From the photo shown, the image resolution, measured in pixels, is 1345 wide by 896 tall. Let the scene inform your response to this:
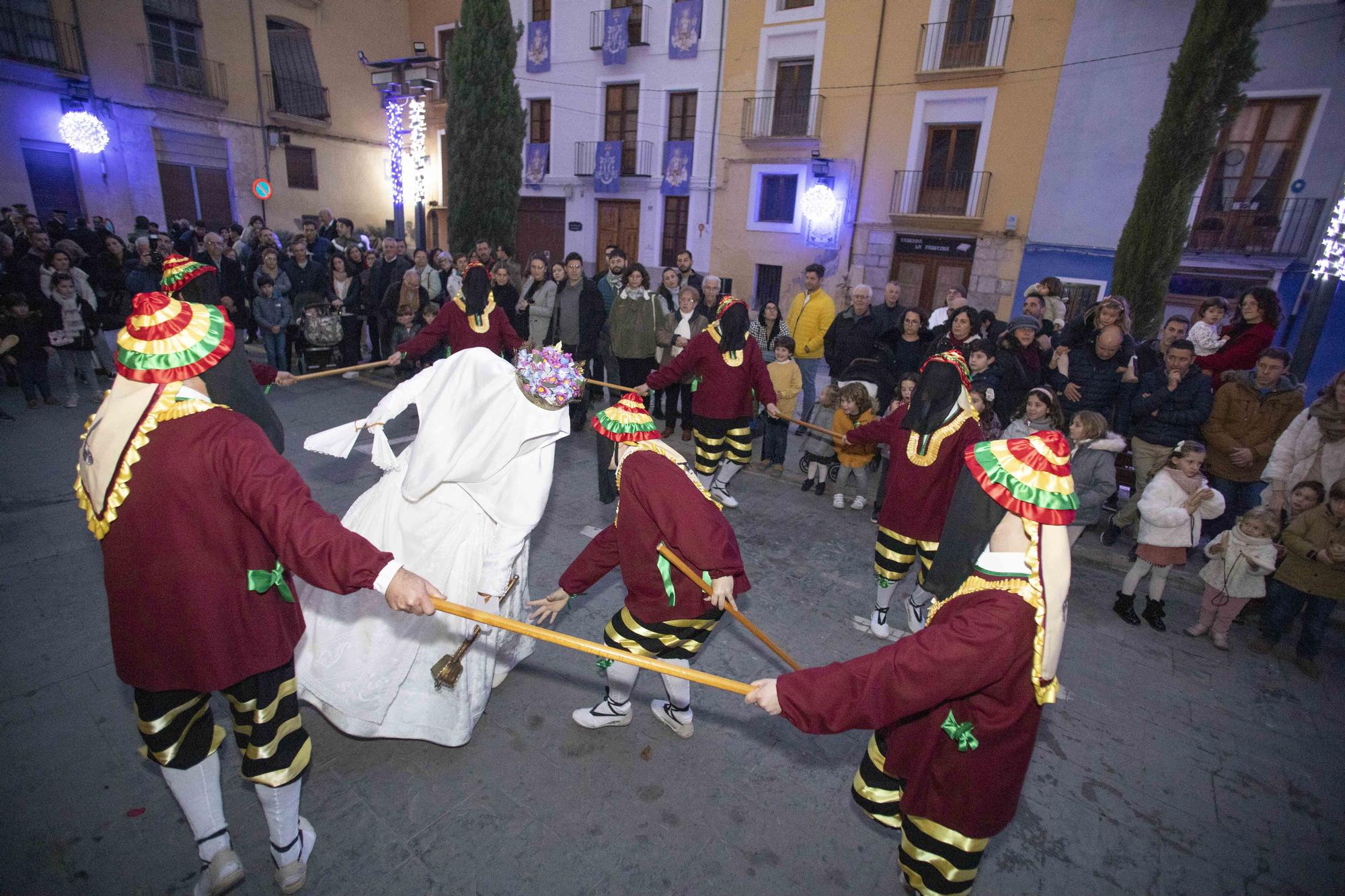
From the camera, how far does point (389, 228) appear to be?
928 inches

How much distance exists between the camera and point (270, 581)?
2371 mm

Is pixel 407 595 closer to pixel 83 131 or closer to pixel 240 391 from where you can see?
pixel 240 391

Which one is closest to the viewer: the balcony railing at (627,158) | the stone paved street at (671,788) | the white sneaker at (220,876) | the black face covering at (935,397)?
A: the white sneaker at (220,876)

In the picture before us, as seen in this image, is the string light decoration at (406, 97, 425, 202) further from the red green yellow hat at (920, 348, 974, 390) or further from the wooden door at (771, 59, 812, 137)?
the red green yellow hat at (920, 348, 974, 390)

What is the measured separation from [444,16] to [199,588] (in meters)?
26.8

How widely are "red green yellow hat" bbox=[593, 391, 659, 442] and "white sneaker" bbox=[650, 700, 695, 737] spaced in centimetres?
152

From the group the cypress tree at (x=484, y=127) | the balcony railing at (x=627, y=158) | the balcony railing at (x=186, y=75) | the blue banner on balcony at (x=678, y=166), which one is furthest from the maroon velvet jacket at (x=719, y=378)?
the balcony railing at (x=186, y=75)

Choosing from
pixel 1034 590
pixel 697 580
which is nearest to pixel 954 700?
pixel 1034 590

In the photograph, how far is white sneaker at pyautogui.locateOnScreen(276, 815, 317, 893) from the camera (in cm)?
267

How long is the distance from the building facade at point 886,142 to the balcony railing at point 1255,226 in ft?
11.0

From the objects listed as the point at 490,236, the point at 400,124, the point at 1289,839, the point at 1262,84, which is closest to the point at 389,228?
the point at 490,236

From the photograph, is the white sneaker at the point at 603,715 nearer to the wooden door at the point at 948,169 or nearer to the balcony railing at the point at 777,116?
the wooden door at the point at 948,169

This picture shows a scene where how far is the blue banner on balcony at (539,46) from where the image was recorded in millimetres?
20859

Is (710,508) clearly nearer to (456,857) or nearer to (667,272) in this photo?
(456,857)
